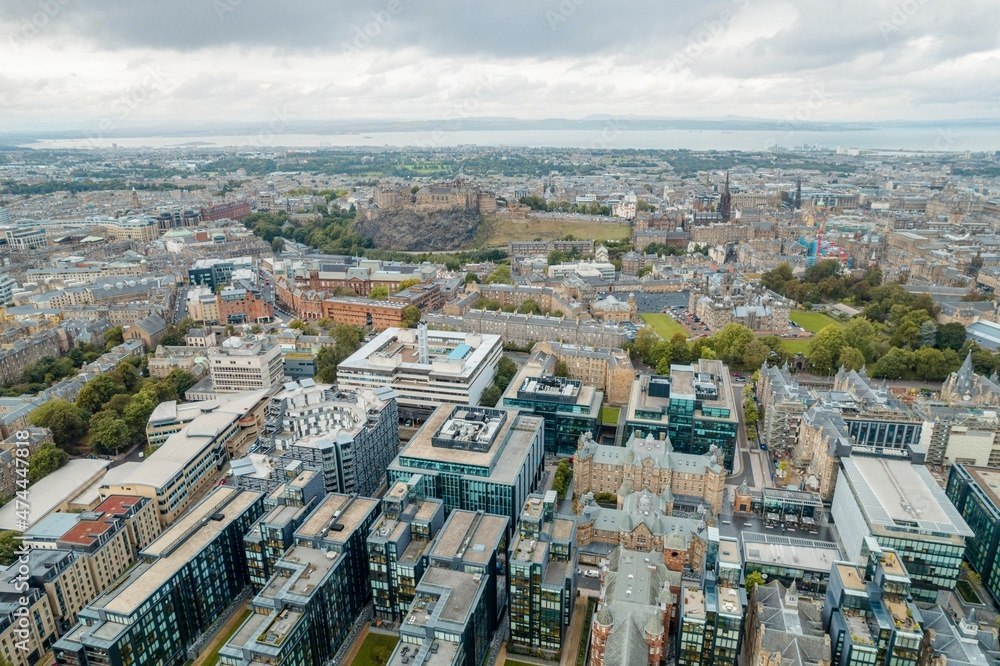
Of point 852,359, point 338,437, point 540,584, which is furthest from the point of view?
point 852,359

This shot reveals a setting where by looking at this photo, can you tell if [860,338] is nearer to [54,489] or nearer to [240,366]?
[240,366]

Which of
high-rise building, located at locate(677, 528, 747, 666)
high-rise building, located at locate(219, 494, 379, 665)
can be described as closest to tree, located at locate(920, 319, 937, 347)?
high-rise building, located at locate(677, 528, 747, 666)

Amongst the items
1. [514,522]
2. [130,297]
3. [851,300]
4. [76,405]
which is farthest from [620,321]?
[130,297]

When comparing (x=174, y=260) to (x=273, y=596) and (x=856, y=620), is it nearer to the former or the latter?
(x=273, y=596)

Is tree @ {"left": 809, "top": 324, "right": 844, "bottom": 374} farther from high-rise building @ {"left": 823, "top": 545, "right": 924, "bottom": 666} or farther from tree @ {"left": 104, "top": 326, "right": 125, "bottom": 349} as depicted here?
tree @ {"left": 104, "top": 326, "right": 125, "bottom": 349}

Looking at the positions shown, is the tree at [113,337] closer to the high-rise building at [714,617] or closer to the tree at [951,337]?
the high-rise building at [714,617]

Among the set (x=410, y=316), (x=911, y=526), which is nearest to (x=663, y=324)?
(x=410, y=316)
